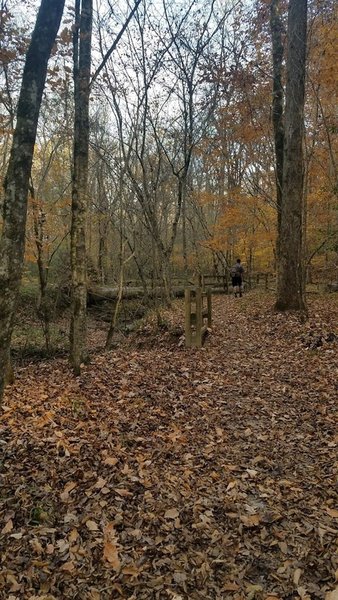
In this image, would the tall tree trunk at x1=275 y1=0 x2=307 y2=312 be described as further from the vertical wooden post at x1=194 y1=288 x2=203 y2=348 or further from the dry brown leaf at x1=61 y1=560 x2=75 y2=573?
the dry brown leaf at x1=61 y1=560 x2=75 y2=573

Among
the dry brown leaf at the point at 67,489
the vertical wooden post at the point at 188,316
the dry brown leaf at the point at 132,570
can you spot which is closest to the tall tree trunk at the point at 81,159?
the vertical wooden post at the point at 188,316

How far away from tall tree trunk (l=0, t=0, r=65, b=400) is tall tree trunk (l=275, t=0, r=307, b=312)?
27.9 ft

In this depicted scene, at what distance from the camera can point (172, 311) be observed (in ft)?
44.8

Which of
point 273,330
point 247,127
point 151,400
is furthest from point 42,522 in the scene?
point 247,127

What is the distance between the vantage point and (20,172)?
3377 mm

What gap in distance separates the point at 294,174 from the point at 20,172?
907 centimetres

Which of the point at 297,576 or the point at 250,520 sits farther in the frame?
the point at 250,520

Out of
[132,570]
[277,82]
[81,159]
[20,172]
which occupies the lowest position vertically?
[132,570]

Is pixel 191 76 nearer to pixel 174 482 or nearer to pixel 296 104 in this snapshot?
pixel 296 104

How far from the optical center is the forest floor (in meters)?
2.84

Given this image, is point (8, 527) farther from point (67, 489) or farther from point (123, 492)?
point (123, 492)

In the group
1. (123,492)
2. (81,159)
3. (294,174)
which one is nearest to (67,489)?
(123,492)

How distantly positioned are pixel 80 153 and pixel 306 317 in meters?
6.88

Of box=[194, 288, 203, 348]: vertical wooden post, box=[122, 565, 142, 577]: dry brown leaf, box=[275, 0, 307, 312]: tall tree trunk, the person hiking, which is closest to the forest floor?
box=[122, 565, 142, 577]: dry brown leaf
